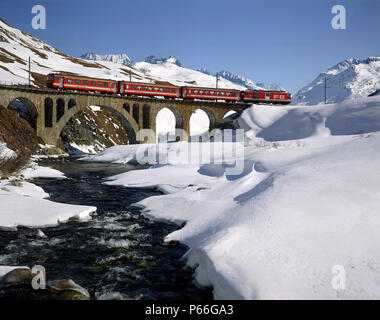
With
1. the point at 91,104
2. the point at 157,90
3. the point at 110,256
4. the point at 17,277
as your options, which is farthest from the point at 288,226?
the point at 157,90

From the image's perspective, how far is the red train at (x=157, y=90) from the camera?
45188mm

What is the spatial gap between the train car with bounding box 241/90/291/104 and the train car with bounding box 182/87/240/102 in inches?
70.1

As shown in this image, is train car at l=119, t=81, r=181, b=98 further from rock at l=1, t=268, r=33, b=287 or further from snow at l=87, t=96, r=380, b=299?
rock at l=1, t=268, r=33, b=287

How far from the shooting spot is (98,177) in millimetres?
25109

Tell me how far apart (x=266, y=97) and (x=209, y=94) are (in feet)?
34.5

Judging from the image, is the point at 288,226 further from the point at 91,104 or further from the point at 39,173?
the point at 91,104

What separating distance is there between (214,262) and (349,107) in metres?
41.0

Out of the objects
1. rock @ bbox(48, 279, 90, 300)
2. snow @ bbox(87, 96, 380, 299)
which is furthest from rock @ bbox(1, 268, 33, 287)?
snow @ bbox(87, 96, 380, 299)

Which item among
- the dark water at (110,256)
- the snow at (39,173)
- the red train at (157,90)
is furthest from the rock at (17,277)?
the red train at (157,90)

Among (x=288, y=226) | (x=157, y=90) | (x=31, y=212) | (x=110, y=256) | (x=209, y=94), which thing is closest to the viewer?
(x=288, y=226)

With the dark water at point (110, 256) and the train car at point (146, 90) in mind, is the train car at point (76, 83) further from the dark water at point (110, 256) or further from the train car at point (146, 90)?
the dark water at point (110, 256)

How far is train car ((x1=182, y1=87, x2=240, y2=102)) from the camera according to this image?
55.8 m

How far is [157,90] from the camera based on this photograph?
53.5 meters

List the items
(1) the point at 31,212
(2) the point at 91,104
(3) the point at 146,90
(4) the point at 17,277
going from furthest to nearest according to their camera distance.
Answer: (3) the point at 146,90
(2) the point at 91,104
(1) the point at 31,212
(4) the point at 17,277
